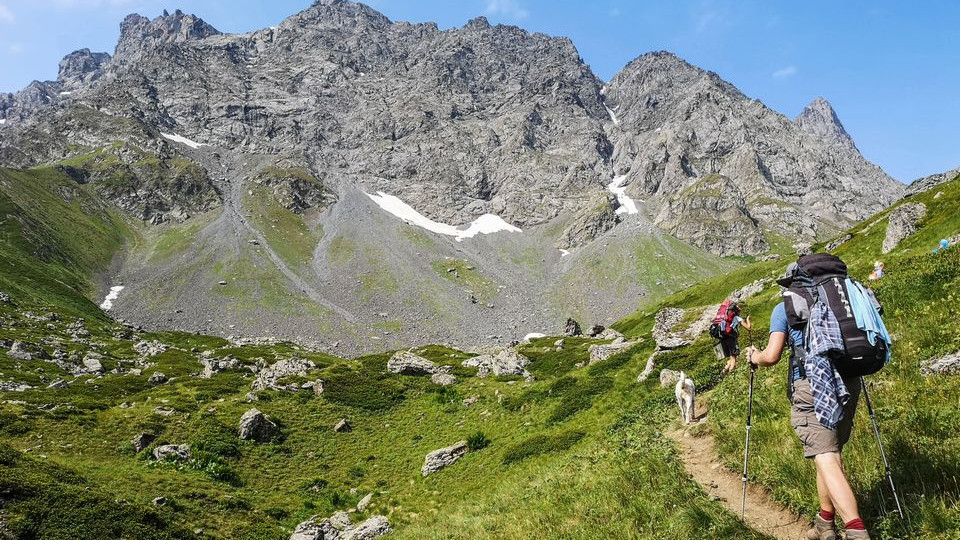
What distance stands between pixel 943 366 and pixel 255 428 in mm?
34485

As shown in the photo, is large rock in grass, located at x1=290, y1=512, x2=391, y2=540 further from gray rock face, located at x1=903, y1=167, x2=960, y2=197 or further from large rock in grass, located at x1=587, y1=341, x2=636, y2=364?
gray rock face, located at x1=903, y1=167, x2=960, y2=197

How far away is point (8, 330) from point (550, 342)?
304 ft

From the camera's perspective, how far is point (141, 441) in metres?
29.0

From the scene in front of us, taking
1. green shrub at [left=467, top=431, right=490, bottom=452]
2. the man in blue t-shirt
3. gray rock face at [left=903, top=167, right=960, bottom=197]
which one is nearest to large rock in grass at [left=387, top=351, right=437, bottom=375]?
green shrub at [left=467, top=431, right=490, bottom=452]

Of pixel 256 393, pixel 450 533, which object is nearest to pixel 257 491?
pixel 256 393

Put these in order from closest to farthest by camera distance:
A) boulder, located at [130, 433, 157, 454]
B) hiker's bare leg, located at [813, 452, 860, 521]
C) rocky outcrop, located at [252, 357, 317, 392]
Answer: hiker's bare leg, located at [813, 452, 860, 521] < boulder, located at [130, 433, 157, 454] < rocky outcrop, located at [252, 357, 317, 392]

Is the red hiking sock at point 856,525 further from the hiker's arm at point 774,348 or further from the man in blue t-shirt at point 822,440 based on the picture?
the hiker's arm at point 774,348

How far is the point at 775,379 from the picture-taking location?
1403 cm

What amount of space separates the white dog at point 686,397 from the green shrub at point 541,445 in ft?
18.2

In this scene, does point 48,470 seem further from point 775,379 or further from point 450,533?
point 775,379

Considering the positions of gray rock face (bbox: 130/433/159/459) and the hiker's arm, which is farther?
gray rock face (bbox: 130/433/159/459)

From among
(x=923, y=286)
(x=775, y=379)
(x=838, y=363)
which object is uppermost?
(x=923, y=286)

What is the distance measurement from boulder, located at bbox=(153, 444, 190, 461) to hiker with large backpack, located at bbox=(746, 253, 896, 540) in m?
31.2

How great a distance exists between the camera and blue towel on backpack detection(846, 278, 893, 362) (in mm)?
6031
